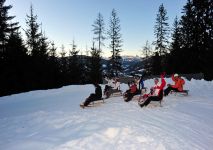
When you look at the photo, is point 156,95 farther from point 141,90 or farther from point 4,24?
point 4,24

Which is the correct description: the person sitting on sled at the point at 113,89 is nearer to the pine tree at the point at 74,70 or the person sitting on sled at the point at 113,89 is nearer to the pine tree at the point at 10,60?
the pine tree at the point at 10,60

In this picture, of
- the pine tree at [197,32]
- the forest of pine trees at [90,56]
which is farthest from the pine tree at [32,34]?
the pine tree at [197,32]

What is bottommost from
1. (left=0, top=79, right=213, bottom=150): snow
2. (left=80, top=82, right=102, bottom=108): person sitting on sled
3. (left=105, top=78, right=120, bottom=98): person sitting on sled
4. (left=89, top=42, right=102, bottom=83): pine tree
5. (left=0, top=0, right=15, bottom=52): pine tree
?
(left=0, top=79, right=213, bottom=150): snow

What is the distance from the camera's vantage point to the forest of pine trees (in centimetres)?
3253

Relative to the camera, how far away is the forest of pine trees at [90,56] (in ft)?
107

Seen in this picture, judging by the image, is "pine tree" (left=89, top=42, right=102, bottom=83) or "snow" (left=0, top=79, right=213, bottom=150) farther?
"pine tree" (left=89, top=42, right=102, bottom=83)

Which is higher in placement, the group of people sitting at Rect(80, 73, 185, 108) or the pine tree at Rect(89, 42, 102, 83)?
the pine tree at Rect(89, 42, 102, 83)

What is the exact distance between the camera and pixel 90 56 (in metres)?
50.5

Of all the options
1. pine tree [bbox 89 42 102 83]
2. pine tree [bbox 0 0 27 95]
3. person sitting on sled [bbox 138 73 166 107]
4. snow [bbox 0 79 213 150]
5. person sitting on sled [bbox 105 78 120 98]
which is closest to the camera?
snow [bbox 0 79 213 150]

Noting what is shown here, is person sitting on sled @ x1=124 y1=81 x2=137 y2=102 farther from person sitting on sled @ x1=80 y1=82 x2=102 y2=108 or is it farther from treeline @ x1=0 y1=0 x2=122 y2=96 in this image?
treeline @ x1=0 y1=0 x2=122 y2=96

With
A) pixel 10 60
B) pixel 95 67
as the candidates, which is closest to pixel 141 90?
pixel 10 60

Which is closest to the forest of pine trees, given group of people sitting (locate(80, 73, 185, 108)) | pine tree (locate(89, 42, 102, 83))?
pine tree (locate(89, 42, 102, 83))

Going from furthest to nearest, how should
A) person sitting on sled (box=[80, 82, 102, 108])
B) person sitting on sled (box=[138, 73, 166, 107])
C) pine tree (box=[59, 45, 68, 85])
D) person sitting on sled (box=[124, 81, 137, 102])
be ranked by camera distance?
1. pine tree (box=[59, 45, 68, 85])
2. person sitting on sled (box=[124, 81, 137, 102])
3. person sitting on sled (box=[80, 82, 102, 108])
4. person sitting on sled (box=[138, 73, 166, 107])

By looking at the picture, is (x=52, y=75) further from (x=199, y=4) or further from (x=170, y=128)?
(x=170, y=128)
